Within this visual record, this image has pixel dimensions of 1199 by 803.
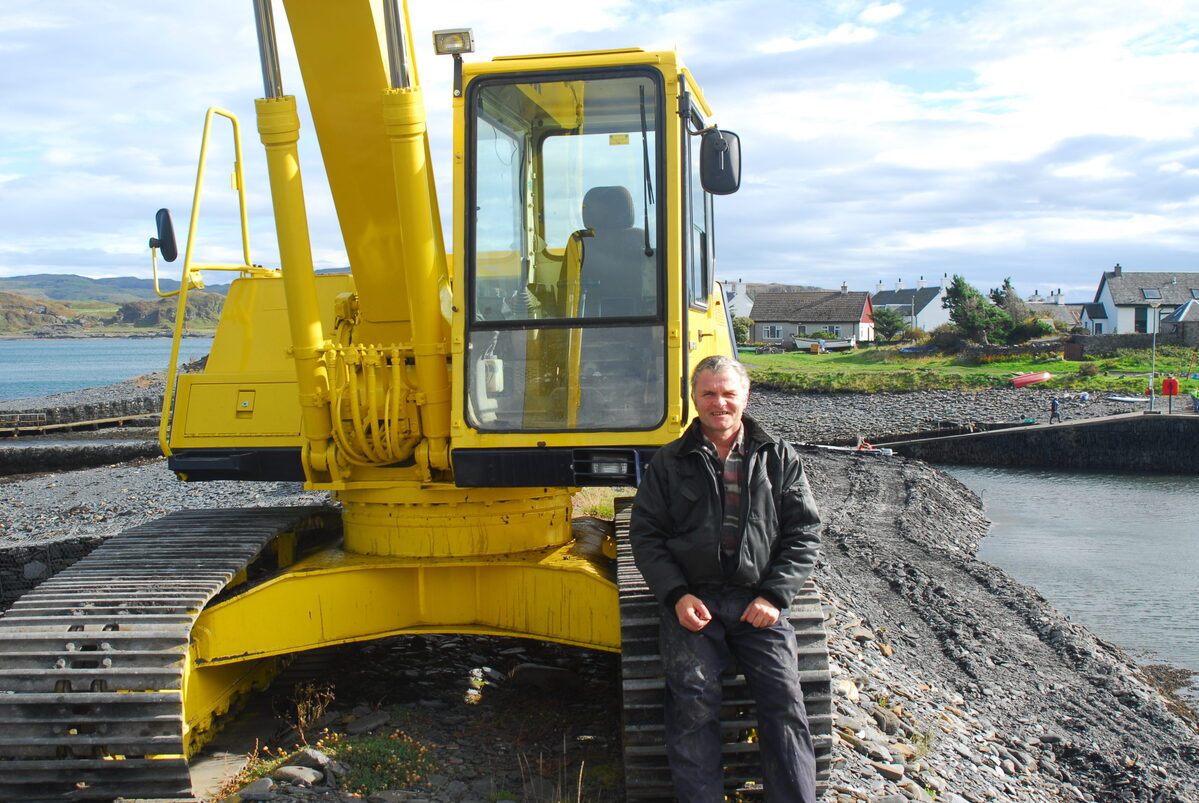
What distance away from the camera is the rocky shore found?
5188mm

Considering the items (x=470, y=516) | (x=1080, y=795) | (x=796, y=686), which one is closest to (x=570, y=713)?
(x=470, y=516)

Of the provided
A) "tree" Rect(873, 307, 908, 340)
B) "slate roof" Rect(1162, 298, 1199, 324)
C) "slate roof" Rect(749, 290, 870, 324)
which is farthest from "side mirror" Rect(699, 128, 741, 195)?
"slate roof" Rect(749, 290, 870, 324)

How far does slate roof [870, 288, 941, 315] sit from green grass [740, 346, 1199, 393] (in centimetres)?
3830

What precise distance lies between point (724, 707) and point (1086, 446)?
2913 cm

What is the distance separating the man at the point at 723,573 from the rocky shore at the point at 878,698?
85 centimetres

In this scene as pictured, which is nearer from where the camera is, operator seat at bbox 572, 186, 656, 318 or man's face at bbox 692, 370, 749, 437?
man's face at bbox 692, 370, 749, 437

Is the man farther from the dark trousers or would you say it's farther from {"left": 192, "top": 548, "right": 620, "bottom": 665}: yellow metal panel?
{"left": 192, "top": 548, "right": 620, "bottom": 665}: yellow metal panel

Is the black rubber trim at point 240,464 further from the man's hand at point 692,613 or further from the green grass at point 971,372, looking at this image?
the green grass at point 971,372

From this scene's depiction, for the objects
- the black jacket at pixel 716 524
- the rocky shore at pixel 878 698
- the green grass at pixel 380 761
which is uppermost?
the black jacket at pixel 716 524

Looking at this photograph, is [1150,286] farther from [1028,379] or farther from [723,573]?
[723,573]

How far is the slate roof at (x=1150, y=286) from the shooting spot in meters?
66.5

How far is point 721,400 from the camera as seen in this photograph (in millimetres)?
4012

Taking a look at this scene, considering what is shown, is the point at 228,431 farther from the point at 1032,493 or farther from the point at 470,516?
the point at 1032,493

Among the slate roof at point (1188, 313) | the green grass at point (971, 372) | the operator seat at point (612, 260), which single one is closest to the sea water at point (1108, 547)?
the operator seat at point (612, 260)
